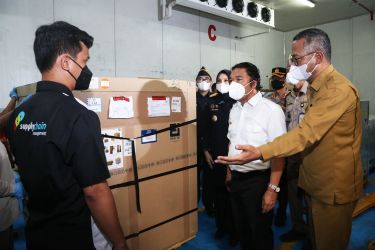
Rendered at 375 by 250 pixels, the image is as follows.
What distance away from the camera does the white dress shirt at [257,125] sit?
6.13ft

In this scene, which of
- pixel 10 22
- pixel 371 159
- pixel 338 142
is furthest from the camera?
pixel 371 159

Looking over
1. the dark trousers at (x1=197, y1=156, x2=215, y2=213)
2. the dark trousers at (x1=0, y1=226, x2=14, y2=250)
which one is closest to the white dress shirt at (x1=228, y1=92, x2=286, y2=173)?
the dark trousers at (x1=197, y1=156, x2=215, y2=213)

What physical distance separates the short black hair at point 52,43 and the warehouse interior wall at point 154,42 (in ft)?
9.79

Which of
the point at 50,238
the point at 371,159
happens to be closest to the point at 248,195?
the point at 50,238

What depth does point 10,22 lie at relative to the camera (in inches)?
137

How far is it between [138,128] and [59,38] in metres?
1.11

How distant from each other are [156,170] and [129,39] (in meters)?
→ 3.02

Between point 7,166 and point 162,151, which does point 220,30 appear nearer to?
point 162,151

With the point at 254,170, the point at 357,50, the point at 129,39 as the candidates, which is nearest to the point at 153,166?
the point at 254,170

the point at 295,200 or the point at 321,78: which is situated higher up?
the point at 321,78

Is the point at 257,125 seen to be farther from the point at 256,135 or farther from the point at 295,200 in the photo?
the point at 295,200

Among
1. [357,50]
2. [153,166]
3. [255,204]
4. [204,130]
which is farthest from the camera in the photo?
[357,50]

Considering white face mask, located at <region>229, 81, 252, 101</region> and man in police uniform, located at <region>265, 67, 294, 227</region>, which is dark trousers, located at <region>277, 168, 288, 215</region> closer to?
man in police uniform, located at <region>265, 67, 294, 227</region>

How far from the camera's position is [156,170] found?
2.31 metres
